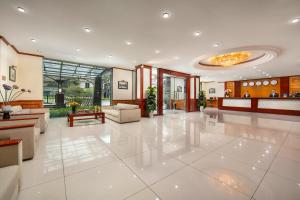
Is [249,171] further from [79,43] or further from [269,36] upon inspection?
[79,43]

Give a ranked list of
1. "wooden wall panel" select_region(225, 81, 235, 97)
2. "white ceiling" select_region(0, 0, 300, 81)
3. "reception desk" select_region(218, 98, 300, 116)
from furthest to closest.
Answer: "wooden wall panel" select_region(225, 81, 235, 97), "reception desk" select_region(218, 98, 300, 116), "white ceiling" select_region(0, 0, 300, 81)

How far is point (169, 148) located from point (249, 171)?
138 centimetres

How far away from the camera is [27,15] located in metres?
2.98

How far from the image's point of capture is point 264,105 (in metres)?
8.67

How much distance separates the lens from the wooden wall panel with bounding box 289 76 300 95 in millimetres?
10333

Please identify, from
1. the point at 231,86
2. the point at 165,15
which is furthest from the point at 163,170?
the point at 231,86

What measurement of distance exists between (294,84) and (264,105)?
4767mm

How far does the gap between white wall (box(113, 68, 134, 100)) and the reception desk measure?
25.4ft

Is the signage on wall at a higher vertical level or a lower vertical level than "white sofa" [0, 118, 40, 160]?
higher

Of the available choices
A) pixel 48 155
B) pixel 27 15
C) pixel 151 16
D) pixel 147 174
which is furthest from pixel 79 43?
pixel 147 174

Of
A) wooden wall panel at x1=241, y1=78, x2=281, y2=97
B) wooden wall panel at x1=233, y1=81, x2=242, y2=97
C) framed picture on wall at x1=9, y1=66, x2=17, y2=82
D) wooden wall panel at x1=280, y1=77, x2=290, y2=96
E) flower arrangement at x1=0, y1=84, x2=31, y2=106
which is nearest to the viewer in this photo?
flower arrangement at x1=0, y1=84, x2=31, y2=106

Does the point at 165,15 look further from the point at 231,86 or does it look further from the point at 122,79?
the point at 231,86

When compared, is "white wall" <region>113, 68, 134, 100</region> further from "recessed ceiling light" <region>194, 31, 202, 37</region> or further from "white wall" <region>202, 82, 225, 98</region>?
"white wall" <region>202, 82, 225, 98</region>

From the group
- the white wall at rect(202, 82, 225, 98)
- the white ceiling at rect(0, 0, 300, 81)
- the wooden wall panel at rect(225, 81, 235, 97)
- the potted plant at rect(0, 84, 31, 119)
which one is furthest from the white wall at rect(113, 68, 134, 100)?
the wooden wall panel at rect(225, 81, 235, 97)
